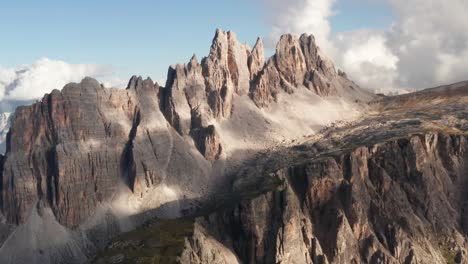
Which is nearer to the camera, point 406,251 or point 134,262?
point 134,262

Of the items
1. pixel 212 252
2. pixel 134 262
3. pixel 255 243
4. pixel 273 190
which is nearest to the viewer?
pixel 134 262

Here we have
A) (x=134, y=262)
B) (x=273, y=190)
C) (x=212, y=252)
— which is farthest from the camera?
(x=273, y=190)

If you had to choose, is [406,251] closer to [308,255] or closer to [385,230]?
[385,230]

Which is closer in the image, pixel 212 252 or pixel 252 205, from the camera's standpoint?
pixel 212 252

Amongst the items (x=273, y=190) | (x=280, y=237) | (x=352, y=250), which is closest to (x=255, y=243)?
(x=280, y=237)

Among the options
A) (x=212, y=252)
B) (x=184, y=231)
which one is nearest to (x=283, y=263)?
(x=212, y=252)

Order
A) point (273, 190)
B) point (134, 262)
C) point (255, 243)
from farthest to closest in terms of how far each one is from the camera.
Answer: point (273, 190) < point (255, 243) < point (134, 262)

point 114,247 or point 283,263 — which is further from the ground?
point 114,247

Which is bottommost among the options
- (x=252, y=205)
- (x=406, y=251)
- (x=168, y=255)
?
(x=406, y=251)

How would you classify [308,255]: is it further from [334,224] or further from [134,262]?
[134,262]
